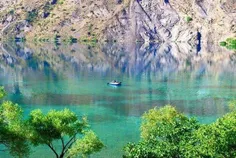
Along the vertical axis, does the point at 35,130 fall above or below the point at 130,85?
above

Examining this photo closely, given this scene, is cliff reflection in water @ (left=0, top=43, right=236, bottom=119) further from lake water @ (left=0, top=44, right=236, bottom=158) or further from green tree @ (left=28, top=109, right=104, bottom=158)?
green tree @ (left=28, top=109, right=104, bottom=158)

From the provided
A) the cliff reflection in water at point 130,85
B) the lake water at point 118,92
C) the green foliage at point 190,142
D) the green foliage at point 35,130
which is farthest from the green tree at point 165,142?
the cliff reflection in water at point 130,85

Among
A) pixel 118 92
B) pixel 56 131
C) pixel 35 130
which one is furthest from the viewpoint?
pixel 118 92

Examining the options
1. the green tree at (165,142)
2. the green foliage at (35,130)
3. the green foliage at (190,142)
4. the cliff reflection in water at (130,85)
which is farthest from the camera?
the cliff reflection in water at (130,85)

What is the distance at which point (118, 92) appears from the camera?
12688 centimetres

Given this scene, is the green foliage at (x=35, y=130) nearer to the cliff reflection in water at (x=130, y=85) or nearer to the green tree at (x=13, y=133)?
the green tree at (x=13, y=133)

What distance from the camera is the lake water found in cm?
8719

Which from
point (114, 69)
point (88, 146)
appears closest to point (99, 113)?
point (88, 146)

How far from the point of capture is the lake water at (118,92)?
87.2 m

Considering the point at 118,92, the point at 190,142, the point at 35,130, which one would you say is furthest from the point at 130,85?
the point at 190,142

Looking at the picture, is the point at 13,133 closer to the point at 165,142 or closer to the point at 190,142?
the point at 165,142

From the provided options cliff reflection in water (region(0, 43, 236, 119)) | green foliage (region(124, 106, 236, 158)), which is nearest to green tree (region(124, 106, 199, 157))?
green foliage (region(124, 106, 236, 158))

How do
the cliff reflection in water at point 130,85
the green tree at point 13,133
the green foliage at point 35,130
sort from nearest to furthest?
the green tree at point 13,133 → the green foliage at point 35,130 → the cliff reflection in water at point 130,85

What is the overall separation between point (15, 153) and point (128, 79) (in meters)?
114
